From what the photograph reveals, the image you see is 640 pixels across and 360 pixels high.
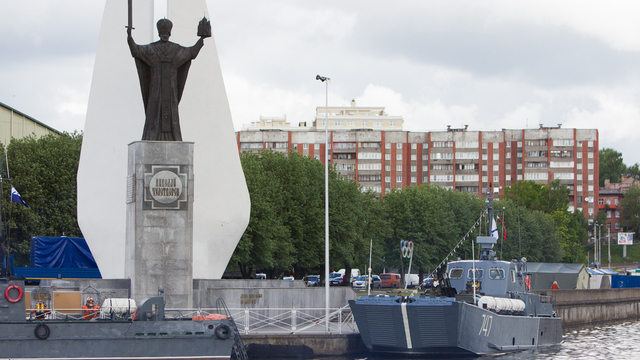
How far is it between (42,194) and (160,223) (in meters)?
22.0

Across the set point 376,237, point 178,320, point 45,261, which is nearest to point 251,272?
point 376,237

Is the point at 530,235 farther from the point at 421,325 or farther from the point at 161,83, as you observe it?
the point at 161,83

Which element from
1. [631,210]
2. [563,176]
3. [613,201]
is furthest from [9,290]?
[613,201]

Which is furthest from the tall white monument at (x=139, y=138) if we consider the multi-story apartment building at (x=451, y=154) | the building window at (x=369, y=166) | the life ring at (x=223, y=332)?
the building window at (x=369, y=166)

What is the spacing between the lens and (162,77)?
29.5m

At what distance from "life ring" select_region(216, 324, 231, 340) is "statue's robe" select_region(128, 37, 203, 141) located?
9055 mm

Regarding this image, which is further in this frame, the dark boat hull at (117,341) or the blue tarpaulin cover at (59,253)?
the blue tarpaulin cover at (59,253)

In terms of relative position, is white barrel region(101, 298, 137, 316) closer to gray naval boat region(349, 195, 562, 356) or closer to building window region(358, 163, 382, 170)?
gray naval boat region(349, 195, 562, 356)

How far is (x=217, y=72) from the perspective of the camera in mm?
34906

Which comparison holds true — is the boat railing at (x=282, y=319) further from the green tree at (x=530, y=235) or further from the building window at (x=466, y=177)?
the building window at (x=466, y=177)

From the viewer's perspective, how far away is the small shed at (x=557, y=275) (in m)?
60.5

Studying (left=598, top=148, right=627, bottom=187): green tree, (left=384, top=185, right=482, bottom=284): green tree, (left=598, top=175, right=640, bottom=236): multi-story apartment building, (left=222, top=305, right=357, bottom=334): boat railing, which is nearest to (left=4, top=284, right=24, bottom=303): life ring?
(left=222, top=305, right=357, bottom=334): boat railing

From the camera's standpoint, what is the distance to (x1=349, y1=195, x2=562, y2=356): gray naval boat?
28109 mm

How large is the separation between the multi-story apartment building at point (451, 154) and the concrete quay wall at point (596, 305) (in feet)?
216
